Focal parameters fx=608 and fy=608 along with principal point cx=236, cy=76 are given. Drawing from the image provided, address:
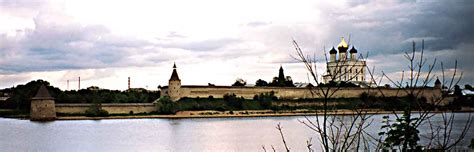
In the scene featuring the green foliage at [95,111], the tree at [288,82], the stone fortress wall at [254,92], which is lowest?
the green foliage at [95,111]

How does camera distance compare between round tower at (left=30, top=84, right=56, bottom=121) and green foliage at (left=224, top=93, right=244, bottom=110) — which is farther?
green foliage at (left=224, top=93, right=244, bottom=110)

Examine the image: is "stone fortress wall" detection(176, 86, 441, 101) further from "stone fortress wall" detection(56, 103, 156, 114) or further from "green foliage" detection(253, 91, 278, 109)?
"stone fortress wall" detection(56, 103, 156, 114)

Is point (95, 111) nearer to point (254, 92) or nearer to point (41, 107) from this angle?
point (41, 107)

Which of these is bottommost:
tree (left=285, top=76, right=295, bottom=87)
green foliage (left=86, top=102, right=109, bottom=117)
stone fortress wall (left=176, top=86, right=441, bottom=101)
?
green foliage (left=86, top=102, right=109, bottom=117)

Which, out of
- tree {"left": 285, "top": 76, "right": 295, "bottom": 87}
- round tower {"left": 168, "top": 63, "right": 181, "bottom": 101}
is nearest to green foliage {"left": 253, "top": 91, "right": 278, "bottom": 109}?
round tower {"left": 168, "top": 63, "right": 181, "bottom": 101}

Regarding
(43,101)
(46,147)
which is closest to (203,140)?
(46,147)

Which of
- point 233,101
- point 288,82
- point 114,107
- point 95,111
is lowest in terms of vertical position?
point 95,111

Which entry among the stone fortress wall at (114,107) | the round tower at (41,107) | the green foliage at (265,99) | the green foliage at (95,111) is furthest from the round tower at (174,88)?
the round tower at (41,107)

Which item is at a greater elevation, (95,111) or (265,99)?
(265,99)

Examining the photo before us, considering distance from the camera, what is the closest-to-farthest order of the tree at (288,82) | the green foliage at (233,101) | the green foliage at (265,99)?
the green foliage at (233,101), the green foliage at (265,99), the tree at (288,82)

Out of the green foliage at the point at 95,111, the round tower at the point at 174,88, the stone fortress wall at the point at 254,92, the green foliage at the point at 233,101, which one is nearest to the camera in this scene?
the green foliage at the point at 95,111

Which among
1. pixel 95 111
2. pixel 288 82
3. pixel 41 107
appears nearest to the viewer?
pixel 41 107

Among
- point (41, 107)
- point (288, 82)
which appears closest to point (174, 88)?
point (41, 107)

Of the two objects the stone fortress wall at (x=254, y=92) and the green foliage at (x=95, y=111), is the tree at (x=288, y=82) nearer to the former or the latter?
the stone fortress wall at (x=254, y=92)
